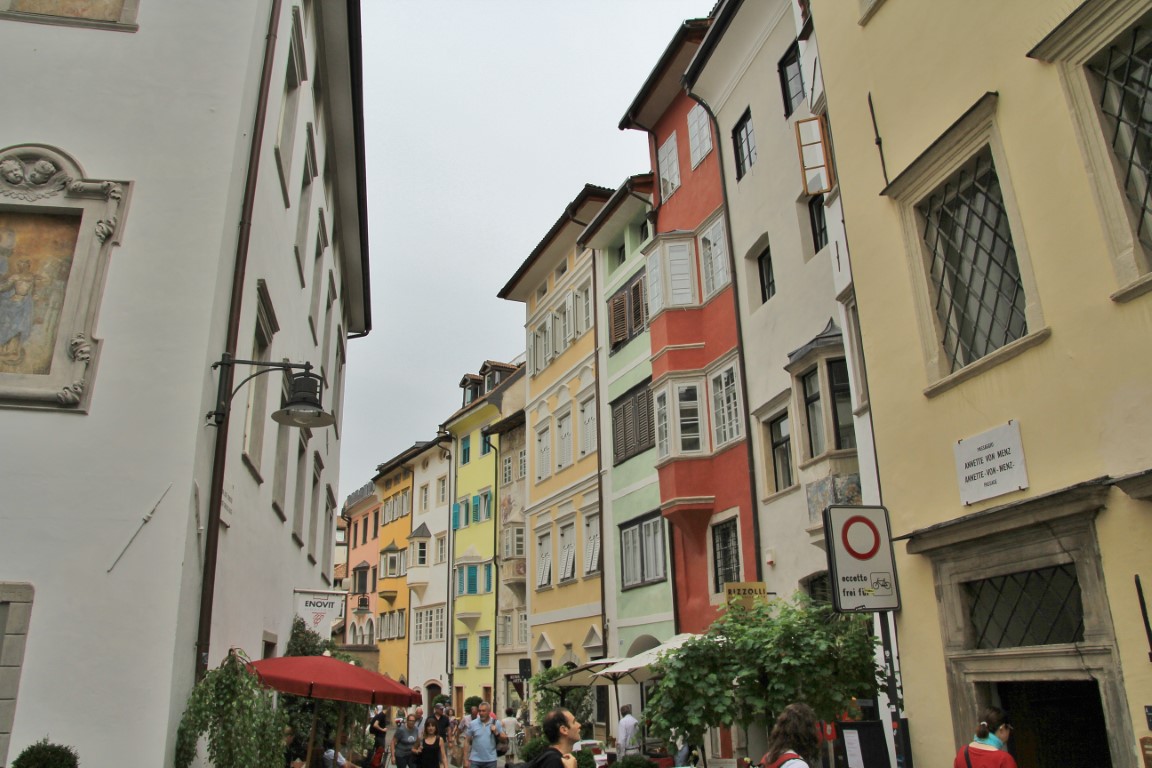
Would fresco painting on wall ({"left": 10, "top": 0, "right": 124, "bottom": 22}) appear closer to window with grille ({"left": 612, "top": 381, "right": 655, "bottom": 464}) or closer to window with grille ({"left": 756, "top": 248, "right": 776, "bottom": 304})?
window with grille ({"left": 756, "top": 248, "right": 776, "bottom": 304})

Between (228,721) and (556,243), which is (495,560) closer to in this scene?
(556,243)

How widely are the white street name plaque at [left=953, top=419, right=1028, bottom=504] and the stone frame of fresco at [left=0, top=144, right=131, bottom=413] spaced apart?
7.79m

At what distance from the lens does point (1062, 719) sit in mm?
8516

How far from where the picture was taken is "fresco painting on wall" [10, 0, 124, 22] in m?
9.40

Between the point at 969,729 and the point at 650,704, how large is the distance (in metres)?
4.48

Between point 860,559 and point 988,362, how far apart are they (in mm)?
2099

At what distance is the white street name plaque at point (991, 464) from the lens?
25.3ft

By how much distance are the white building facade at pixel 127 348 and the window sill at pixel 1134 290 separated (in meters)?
7.47

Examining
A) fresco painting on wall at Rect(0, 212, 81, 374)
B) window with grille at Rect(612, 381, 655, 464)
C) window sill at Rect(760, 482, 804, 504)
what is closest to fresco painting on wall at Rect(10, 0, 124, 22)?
fresco painting on wall at Rect(0, 212, 81, 374)

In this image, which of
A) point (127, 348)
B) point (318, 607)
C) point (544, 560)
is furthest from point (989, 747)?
point (544, 560)

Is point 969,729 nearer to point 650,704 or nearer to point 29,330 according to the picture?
point 650,704

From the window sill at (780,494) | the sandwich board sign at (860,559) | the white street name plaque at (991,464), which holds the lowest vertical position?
the sandwich board sign at (860,559)

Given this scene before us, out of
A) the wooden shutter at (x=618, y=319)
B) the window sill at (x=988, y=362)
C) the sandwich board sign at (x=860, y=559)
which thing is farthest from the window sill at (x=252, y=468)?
the wooden shutter at (x=618, y=319)

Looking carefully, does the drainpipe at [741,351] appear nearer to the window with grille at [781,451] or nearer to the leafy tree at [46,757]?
the window with grille at [781,451]
